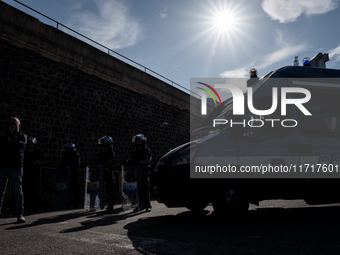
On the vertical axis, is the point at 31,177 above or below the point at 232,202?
above

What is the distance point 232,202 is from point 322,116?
236 cm

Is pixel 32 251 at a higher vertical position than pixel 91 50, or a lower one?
lower

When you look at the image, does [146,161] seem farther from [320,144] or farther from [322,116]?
[322,116]

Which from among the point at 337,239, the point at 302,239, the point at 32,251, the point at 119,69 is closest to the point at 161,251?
the point at 32,251

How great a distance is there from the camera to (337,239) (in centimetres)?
338

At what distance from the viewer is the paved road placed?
3072 millimetres

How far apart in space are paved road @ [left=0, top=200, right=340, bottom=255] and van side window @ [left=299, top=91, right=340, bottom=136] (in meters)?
1.44

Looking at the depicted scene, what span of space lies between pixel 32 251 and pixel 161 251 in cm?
126

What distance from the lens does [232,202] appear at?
4.90m

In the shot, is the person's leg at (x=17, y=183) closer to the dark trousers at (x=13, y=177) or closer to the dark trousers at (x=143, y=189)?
the dark trousers at (x=13, y=177)

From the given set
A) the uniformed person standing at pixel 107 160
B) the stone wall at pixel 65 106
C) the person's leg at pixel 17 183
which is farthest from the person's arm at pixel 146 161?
the stone wall at pixel 65 106

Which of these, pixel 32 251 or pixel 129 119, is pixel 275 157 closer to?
pixel 32 251

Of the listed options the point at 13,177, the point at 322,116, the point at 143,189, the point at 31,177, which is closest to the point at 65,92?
the point at 31,177

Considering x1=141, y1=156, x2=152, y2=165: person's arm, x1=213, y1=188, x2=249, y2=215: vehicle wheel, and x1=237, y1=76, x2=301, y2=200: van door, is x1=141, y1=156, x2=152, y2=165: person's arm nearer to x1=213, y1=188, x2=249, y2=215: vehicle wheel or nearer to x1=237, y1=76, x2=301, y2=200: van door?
x1=213, y1=188, x2=249, y2=215: vehicle wheel
